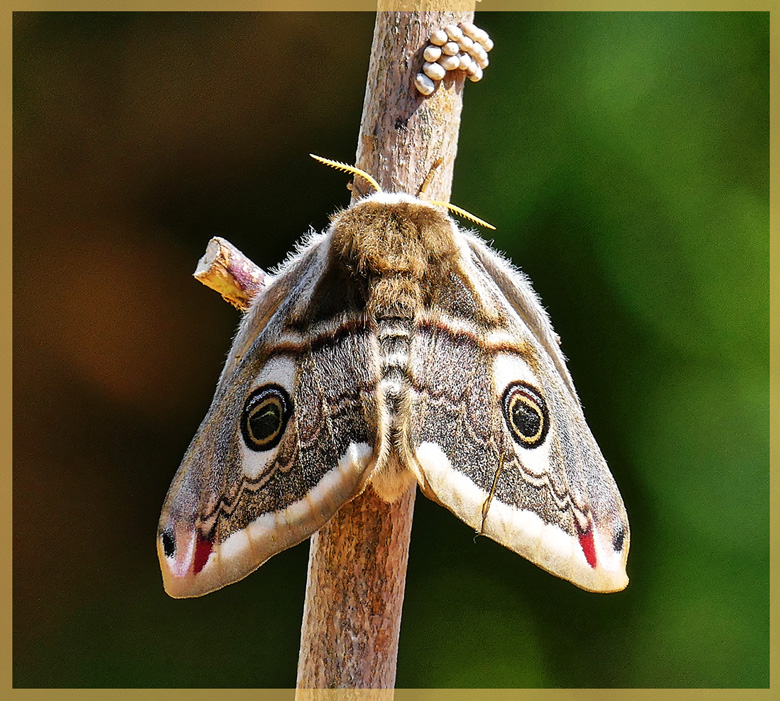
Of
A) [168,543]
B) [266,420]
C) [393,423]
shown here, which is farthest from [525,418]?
[168,543]

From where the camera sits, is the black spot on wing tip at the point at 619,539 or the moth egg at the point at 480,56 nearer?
the black spot on wing tip at the point at 619,539

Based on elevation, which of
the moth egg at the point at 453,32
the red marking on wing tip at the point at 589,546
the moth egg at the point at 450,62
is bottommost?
the red marking on wing tip at the point at 589,546

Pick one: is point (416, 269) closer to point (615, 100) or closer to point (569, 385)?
point (569, 385)

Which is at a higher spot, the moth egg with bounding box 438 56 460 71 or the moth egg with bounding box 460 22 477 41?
the moth egg with bounding box 460 22 477 41

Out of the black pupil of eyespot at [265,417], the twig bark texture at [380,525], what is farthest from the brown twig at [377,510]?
the black pupil of eyespot at [265,417]

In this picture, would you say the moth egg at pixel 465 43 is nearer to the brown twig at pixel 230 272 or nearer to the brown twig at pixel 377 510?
the brown twig at pixel 377 510

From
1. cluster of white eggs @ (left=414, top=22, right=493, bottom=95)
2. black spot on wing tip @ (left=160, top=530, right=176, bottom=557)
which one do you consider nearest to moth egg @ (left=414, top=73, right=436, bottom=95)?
cluster of white eggs @ (left=414, top=22, right=493, bottom=95)

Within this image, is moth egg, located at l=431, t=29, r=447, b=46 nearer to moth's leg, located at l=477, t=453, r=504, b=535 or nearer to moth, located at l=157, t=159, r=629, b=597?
moth, located at l=157, t=159, r=629, b=597

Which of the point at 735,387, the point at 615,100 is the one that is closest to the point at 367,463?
the point at 735,387

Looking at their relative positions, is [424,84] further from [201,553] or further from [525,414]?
[201,553]

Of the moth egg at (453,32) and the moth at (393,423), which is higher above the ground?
the moth egg at (453,32)
